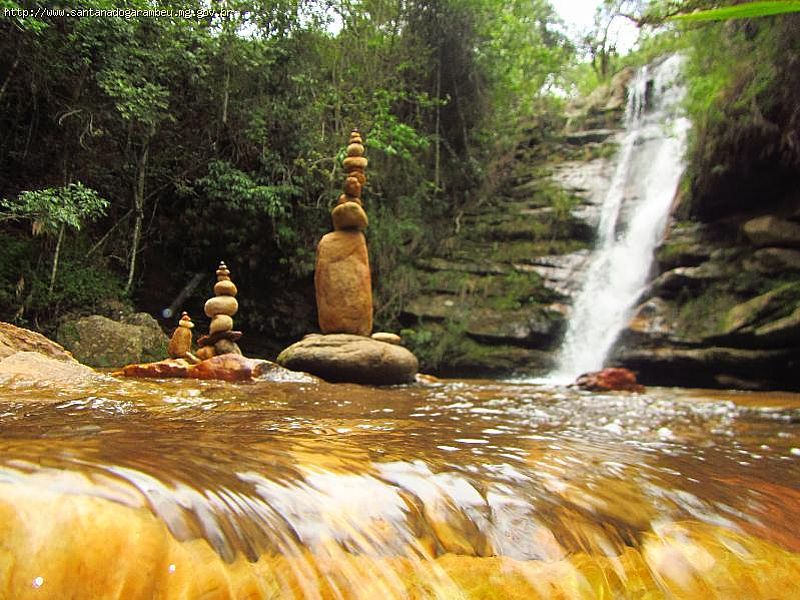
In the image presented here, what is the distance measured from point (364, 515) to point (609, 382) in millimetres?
6114

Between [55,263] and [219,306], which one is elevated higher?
[55,263]

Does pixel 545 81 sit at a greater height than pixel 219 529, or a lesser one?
greater

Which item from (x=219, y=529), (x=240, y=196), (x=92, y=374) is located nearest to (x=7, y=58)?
(x=240, y=196)

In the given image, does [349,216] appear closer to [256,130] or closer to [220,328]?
[220,328]

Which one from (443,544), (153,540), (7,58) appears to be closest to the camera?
(153,540)

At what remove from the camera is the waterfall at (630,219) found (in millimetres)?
10727

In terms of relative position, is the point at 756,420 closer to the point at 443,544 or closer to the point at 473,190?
the point at 443,544

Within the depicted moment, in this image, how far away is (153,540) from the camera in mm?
972

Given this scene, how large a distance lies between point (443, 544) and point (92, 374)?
379 centimetres

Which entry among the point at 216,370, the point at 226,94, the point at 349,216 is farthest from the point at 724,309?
the point at 226,94

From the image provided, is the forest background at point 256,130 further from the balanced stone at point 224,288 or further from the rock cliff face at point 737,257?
the balanced stone at point 224,288

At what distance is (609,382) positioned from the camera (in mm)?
6727

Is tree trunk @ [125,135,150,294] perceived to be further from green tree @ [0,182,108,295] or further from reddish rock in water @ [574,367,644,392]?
reddish rock in water @ [574,367,644,392]

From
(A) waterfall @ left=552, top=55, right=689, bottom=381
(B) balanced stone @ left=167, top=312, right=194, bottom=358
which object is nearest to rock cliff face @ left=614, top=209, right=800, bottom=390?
(A) waterfall @ left=552, top=55, right=689, bottom=381
